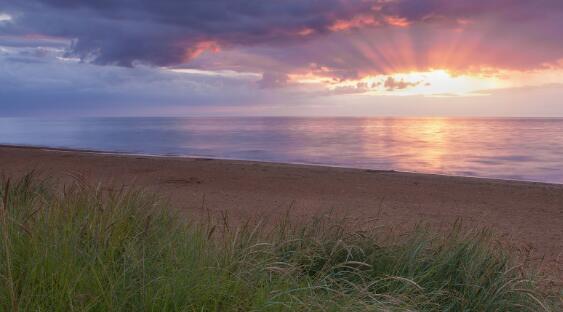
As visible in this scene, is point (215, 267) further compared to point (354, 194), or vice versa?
point (354, 194)

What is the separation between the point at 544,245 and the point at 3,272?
8663 millimetres

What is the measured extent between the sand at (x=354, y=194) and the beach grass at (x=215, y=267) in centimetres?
335

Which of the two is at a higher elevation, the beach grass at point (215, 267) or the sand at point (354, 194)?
the beach grass at point (215, 267)

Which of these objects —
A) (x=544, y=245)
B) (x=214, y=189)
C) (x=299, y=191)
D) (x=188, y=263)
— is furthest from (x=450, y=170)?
(x=188, y=263)

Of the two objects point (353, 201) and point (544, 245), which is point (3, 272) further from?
point (353, 201)

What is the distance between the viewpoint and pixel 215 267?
3.21 meters

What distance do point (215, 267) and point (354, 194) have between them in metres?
11.4

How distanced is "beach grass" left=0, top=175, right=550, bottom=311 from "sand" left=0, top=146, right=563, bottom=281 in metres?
3.35

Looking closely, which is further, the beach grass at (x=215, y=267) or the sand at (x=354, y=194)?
the sand at (x=354, y=194)

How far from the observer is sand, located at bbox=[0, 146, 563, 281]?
10.5 metres

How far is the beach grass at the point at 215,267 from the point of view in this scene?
289 cm

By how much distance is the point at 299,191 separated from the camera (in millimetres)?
14695

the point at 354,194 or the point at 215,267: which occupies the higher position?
the point at 215,267

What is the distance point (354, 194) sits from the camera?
46.9ft
